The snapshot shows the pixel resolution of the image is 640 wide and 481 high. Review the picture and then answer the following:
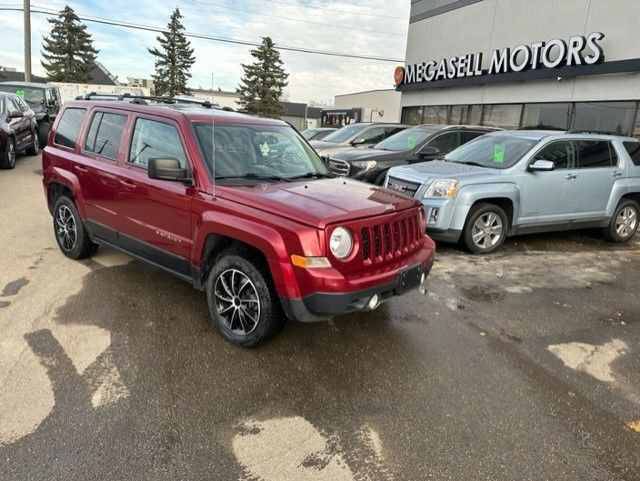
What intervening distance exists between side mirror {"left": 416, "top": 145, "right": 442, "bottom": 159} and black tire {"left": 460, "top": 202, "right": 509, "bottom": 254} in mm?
2590

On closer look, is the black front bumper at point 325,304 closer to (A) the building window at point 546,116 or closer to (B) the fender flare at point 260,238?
(B) the fender flare at point 260,238

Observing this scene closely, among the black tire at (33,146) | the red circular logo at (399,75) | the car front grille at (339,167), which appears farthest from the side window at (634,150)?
the red circular logo at (399,75)

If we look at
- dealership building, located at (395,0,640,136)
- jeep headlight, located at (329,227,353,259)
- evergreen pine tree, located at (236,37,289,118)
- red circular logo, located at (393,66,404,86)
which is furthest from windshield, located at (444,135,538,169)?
evergreen pine tree, located at (236,37,289,118)

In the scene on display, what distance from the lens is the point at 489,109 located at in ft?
57.6

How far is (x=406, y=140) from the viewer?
10148mm

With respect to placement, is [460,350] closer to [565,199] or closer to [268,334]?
[268,334]

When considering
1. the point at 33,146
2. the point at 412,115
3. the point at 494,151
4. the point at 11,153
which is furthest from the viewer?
the point at 412,115

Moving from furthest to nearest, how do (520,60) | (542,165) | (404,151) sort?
(520,60) < (404,151) < (542,165)

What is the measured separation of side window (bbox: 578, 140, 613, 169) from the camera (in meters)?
7.57

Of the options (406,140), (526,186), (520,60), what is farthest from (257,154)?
(520,60)

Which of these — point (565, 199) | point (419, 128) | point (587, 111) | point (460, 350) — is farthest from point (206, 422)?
point (587, 111)

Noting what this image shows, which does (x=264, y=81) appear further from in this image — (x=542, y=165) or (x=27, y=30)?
(x=542, y=165)

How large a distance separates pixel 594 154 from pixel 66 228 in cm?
757

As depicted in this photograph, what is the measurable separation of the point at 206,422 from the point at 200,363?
0.72 meters
